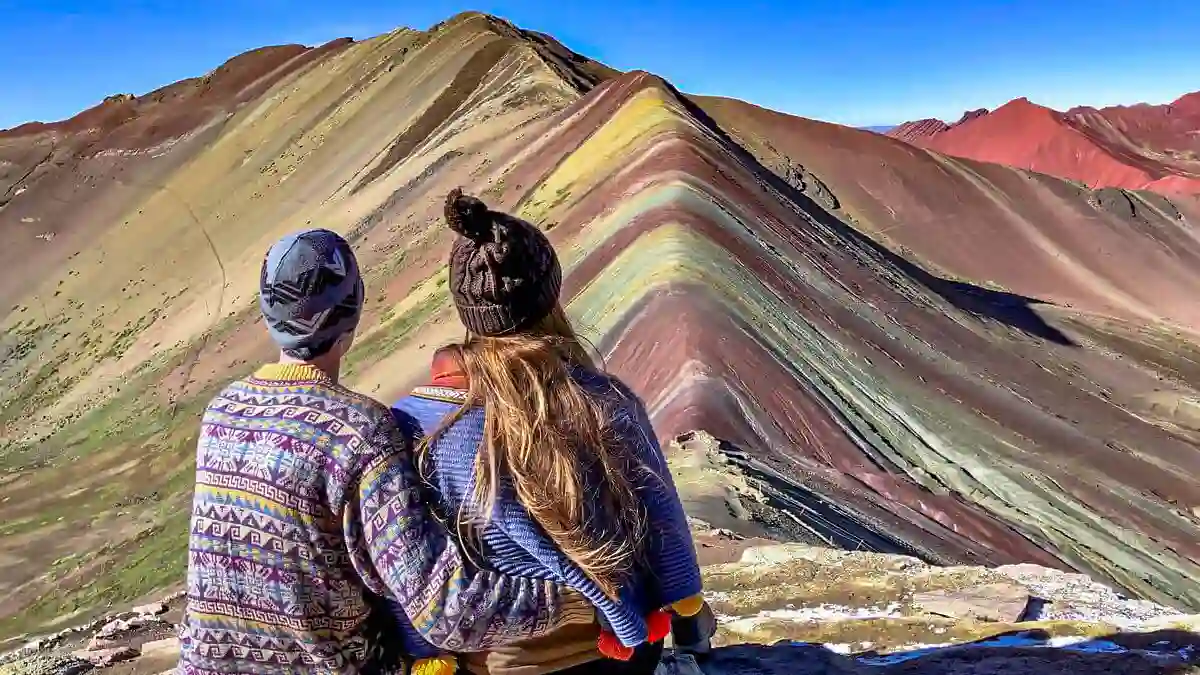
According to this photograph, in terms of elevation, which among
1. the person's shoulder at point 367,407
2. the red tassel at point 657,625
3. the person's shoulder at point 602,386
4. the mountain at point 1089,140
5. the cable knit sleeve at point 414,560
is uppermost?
the mountain at point 1089,140

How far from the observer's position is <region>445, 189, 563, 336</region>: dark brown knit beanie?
216 centimetres

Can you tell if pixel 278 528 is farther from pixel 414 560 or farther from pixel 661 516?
pixel 661 516

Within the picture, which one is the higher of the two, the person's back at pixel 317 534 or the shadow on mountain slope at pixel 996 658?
the person's back at pixel 317 534

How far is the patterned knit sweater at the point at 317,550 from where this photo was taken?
2.02 metres

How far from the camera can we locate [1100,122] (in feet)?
258

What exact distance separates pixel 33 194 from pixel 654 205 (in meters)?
33.4

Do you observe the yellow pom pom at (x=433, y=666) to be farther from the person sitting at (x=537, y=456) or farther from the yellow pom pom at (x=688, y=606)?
the yellow pom pom at (x=688, y=606)

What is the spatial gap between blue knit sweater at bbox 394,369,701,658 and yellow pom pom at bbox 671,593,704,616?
33 mm

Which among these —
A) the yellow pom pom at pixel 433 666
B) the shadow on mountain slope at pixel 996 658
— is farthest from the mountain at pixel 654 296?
the yellow pom pom at pixel 433 666

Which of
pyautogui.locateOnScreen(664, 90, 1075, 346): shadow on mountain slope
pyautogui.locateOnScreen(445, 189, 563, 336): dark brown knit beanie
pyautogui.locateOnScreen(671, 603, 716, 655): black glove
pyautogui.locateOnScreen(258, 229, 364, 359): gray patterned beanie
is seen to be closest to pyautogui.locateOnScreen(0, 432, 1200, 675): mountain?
pyautogui.locateOnScreen(671, 603, 716, 655): black glove

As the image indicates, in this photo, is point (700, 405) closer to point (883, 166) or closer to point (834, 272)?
point (834, 272)

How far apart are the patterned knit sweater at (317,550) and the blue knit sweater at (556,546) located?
0.17 ft

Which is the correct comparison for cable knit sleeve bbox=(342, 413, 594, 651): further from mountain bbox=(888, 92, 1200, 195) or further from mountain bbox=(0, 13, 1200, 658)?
mountain bbox=(888, 92, 1200, 195)

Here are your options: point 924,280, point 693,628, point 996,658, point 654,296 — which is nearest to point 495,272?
point 693,628
